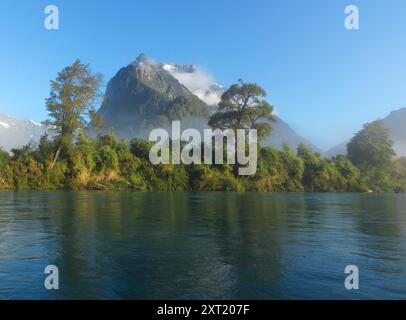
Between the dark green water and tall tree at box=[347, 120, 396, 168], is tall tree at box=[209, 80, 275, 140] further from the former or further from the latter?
the dark green water

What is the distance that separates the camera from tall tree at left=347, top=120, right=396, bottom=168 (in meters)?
97.9

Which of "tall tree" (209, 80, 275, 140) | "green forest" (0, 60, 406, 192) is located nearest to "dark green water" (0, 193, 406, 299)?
"green forest" (0, 60, 406, 192)

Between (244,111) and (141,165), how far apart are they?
25762 mm

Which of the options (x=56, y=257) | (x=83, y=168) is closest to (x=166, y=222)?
(x=56, y=257)

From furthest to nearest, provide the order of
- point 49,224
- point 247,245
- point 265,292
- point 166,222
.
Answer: point 166,222 < point 49,224 < point 247,245 < point 265,292

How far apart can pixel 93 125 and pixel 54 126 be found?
7.05 metres

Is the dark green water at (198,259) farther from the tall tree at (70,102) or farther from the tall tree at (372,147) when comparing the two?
the tall tree at (372,147)

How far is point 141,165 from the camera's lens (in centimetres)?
7119

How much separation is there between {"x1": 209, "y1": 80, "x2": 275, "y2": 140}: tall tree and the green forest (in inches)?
8.4

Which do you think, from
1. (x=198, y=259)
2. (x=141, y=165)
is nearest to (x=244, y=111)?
(x=141, y=165)

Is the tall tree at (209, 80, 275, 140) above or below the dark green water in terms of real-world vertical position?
above

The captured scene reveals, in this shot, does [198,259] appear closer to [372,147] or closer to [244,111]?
[244,111]

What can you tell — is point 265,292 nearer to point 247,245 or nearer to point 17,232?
point 247,245
